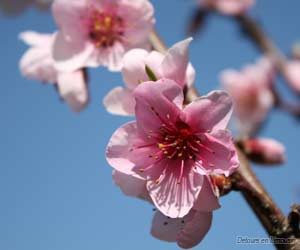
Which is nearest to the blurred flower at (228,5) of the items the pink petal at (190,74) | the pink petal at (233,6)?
the pink petal at (233,6)

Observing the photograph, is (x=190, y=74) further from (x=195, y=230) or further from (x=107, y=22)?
(x=107, y=22)

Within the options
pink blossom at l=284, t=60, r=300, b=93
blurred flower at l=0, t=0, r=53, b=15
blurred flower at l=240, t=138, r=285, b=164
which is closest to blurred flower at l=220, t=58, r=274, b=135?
pink blossom at l=284, t=60, r=300, b=93

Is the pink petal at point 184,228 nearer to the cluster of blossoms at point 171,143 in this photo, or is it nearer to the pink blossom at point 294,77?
the cluster of blossoms at point 171,143

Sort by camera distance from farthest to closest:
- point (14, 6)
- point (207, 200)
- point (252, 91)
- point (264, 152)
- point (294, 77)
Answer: point (252, 91)
point (294, 77)
point (14, 6)
point (264, 152)
point (207, 200)

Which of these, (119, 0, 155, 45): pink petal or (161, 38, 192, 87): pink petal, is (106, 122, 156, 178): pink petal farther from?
(119, 0, 155, 45): pink petal

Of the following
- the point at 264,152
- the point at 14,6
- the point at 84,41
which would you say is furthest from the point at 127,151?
the point at 14,6

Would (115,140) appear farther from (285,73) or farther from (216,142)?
(285,73)

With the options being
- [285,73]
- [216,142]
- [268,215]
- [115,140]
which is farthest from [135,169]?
[285,73]
